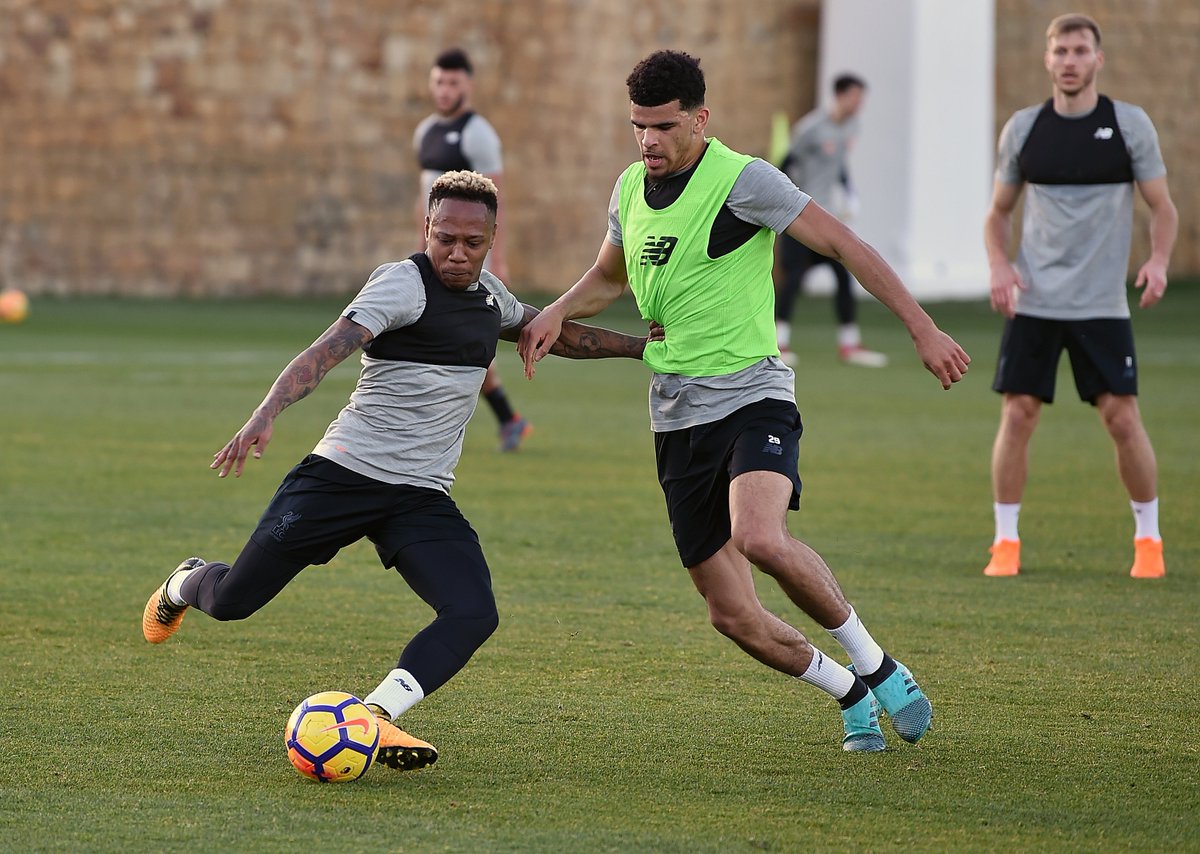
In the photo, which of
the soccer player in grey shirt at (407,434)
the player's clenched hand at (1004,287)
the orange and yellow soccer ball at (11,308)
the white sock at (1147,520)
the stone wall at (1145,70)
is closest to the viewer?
the soccer player in grey shirt at (407,434)

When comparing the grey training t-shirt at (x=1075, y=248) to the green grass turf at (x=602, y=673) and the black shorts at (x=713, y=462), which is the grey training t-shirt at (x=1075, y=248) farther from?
the black shorts at (x=713, y=462)

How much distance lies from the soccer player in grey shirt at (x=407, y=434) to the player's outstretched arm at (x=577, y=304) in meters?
0.21

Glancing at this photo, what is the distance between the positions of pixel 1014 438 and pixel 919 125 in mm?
22132

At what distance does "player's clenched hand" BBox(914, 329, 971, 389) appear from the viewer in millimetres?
4723

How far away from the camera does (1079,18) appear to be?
7.30m

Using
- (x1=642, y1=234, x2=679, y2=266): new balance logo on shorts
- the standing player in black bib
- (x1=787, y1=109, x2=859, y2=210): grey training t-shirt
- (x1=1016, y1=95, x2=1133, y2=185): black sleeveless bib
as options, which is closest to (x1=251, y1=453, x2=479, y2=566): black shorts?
(x1=642, y1=234, x2=679, y2=266): new balance logo on shorts

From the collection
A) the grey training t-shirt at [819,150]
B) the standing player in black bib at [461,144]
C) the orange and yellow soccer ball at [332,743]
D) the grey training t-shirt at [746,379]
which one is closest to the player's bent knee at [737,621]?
the grey training t-shirt at [746,379]

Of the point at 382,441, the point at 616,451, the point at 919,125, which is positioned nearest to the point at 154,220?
the point at 919,125

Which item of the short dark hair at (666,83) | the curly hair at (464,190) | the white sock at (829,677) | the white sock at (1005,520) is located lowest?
the white sock at (1005,520)

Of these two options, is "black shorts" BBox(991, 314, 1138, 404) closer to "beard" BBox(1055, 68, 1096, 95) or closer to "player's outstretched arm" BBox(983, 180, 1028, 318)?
"player's outstretched arm" BBox(983, 180, 1028, 318)

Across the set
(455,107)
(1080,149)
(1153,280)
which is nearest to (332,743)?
(1153,280)

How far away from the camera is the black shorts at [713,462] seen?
480 centimetres

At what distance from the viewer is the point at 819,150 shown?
17.7 meters

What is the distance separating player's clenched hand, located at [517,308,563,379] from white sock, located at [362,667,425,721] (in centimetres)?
103
